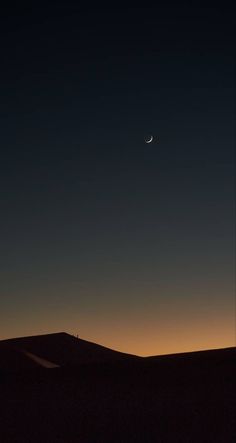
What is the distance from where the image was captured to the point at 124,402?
20656 millimetres

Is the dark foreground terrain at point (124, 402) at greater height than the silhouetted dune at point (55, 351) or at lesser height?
lesser

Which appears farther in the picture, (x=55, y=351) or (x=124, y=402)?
(x=55, y=351)

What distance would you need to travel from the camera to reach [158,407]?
65.2 ft

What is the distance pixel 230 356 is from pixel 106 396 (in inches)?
329

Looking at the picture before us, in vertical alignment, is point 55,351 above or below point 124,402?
above

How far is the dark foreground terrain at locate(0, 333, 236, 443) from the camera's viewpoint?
692 inches

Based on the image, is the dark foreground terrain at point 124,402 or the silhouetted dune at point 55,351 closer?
the dark foreground terrain at point 124,402

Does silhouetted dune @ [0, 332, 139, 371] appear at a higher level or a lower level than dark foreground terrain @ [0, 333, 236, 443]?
higher

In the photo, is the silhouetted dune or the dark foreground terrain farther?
the silhouetted dune

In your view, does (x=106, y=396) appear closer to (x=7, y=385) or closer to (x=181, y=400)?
(x=181, y=400)

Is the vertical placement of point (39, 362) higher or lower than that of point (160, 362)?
higher

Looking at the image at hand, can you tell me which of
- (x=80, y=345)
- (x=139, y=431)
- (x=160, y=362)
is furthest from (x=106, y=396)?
(x=80, y=345)

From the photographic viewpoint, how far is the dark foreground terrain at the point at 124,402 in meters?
17.6

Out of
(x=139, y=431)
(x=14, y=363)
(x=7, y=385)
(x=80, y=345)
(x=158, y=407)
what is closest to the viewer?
(x=139, y=431)
